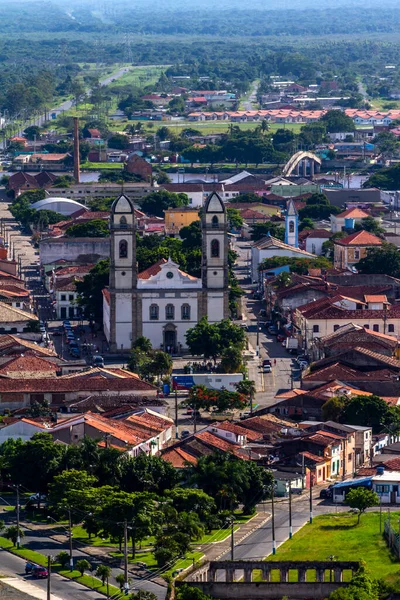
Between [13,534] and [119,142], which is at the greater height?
[13,534]

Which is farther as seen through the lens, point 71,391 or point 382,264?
point 382,264

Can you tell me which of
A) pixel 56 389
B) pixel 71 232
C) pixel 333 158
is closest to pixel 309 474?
pixel 56 389

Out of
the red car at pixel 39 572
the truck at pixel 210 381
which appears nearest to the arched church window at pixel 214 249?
the truck at pixel 210 381

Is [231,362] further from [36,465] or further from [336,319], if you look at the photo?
[36,465]

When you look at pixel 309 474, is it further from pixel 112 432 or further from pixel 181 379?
pixel 181 379

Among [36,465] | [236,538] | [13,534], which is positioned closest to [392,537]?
[236,538]

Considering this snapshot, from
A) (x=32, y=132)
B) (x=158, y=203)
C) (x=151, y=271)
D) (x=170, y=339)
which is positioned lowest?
(x=32, y=132)
